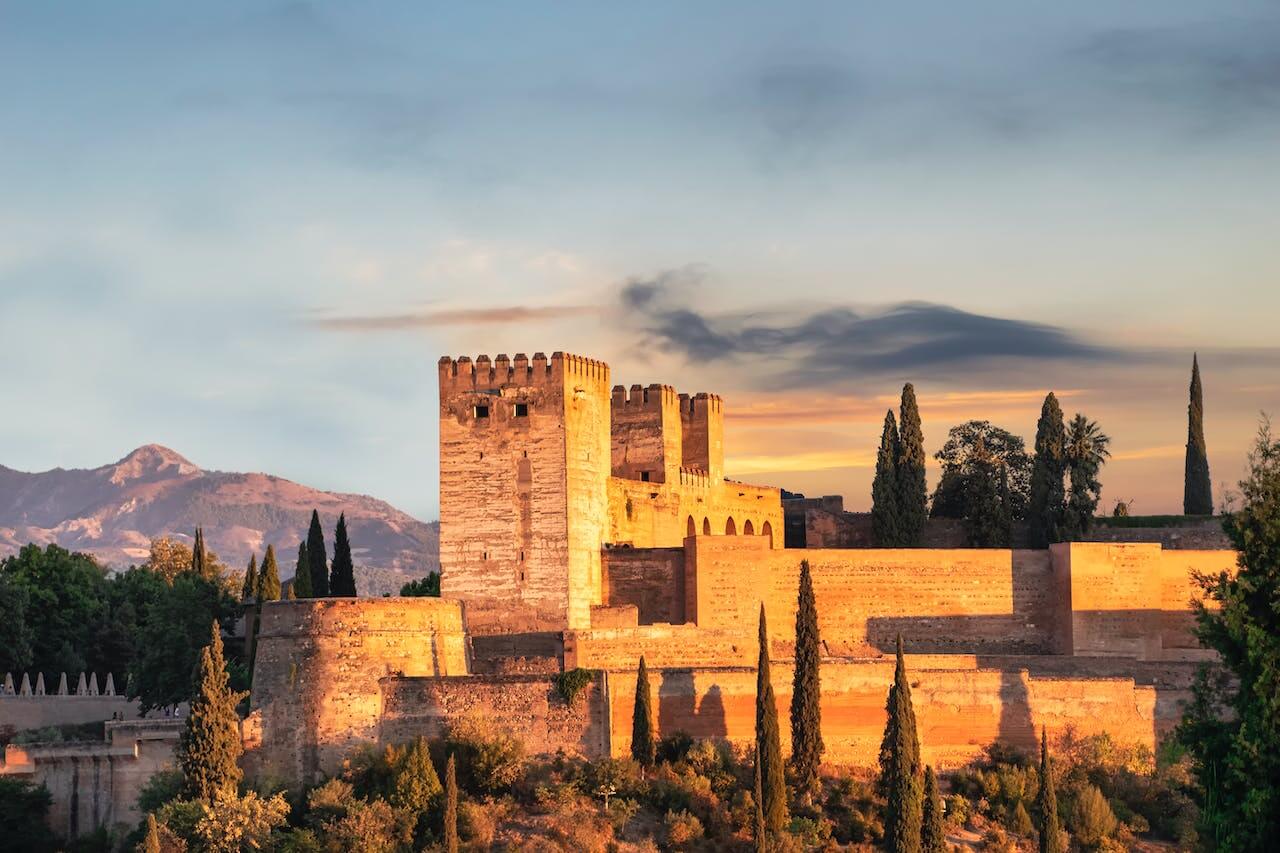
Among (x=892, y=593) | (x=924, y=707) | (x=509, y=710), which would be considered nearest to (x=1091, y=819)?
(x=924, y=707)

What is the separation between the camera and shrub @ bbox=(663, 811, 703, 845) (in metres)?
39.8

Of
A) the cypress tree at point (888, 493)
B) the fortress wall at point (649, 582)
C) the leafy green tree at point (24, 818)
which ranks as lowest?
the leafy green tree at point (24, 818)

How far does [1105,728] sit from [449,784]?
546 inches

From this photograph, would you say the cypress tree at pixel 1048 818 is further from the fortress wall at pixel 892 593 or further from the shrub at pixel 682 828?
the fortress wall at pixel 892 593

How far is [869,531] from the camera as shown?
56.8 m

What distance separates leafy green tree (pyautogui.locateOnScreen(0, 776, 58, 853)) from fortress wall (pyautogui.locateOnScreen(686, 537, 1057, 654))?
14359 mm

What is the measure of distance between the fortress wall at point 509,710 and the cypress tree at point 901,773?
548 cm

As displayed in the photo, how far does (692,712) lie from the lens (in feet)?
138

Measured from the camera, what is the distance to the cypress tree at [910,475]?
5456 cm

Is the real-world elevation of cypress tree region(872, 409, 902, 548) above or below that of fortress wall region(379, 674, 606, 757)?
above

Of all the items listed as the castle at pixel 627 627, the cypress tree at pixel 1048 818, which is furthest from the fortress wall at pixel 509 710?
the cypress tree at pixel 1048 818

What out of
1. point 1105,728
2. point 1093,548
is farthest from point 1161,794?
point 1093,548

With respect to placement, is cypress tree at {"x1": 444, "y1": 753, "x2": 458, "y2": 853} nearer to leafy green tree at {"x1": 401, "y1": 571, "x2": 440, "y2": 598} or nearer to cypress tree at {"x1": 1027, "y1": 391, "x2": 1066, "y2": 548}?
leafy green tree at {"x1": 401, "y1": 571, "x2": 440, "y2": 598}

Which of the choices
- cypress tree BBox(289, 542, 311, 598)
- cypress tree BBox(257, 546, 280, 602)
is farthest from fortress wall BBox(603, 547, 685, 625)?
cypress tree BBox(257, 546, 280, 602)
